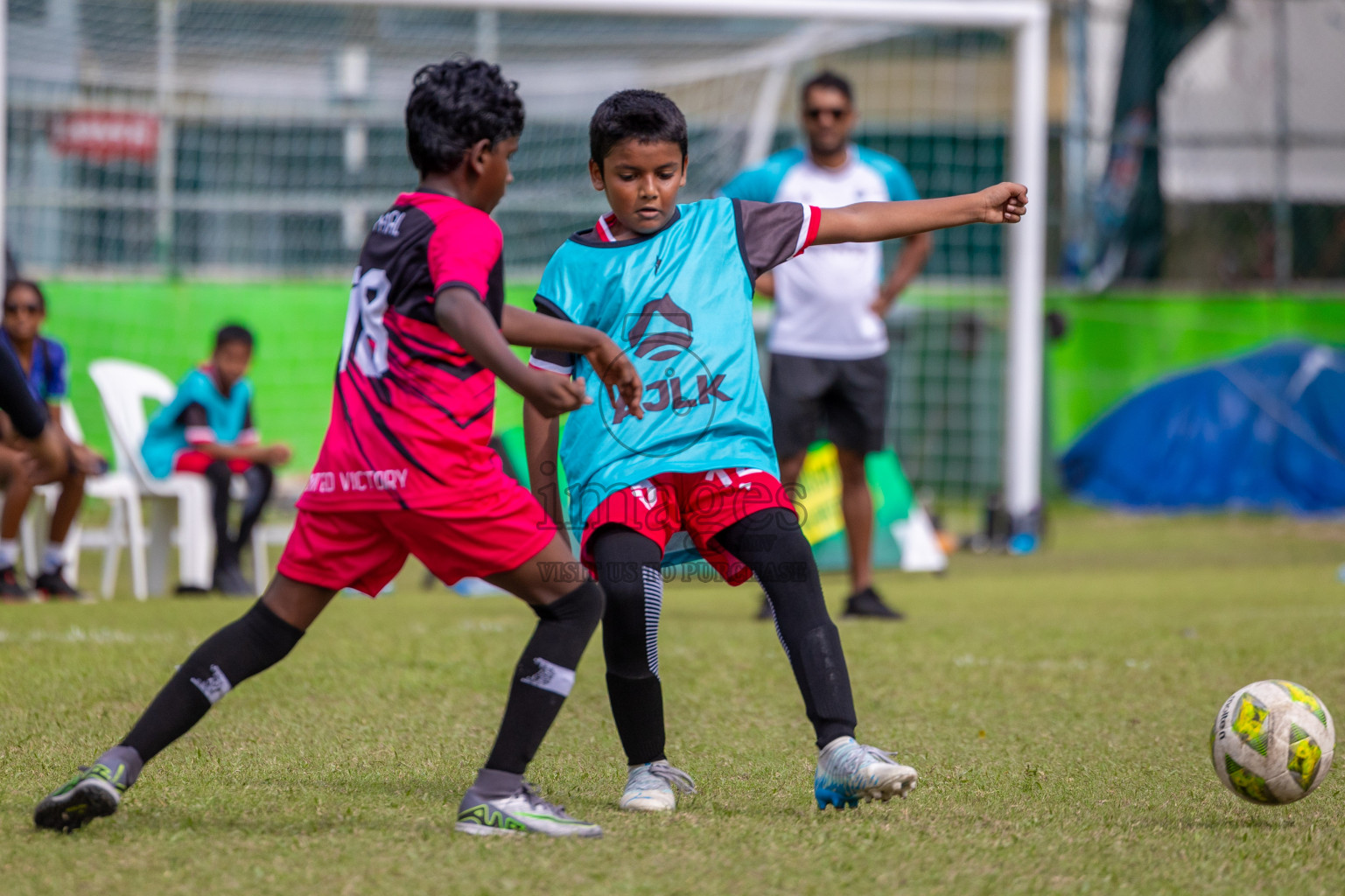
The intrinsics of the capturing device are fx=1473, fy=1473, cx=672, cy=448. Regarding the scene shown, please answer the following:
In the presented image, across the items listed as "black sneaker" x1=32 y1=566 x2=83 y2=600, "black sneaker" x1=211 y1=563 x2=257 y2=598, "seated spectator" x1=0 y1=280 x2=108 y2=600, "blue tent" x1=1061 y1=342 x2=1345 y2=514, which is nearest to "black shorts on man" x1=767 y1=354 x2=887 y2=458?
"black sneaker" x1=211 y1=563 x2=257 y2=598

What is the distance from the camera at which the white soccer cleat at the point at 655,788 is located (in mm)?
3010

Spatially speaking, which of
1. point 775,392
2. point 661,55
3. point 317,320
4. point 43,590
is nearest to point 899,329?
point 661,55

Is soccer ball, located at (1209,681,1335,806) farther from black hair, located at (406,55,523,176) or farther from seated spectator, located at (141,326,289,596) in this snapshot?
seated spectator, located at (141,326,289,596)

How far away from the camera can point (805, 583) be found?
10.3 ft

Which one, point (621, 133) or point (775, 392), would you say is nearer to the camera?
point (621, 133)

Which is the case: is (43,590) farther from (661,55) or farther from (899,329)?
(899,329)

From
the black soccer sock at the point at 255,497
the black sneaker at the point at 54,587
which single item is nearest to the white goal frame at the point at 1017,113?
the black soccer sock at the point at 255,497

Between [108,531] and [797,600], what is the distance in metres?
6.27

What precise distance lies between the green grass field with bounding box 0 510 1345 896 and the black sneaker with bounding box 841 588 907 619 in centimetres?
22

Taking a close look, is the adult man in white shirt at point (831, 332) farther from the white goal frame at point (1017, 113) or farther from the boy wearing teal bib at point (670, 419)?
the white goal frame at point (1017, 113)

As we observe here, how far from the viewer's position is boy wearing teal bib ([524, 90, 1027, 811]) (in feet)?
10.3

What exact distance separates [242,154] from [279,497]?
3403 mm

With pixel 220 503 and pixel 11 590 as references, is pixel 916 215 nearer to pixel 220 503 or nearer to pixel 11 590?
pixel 220 503

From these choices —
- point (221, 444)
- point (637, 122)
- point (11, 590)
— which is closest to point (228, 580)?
point (221, 444)
